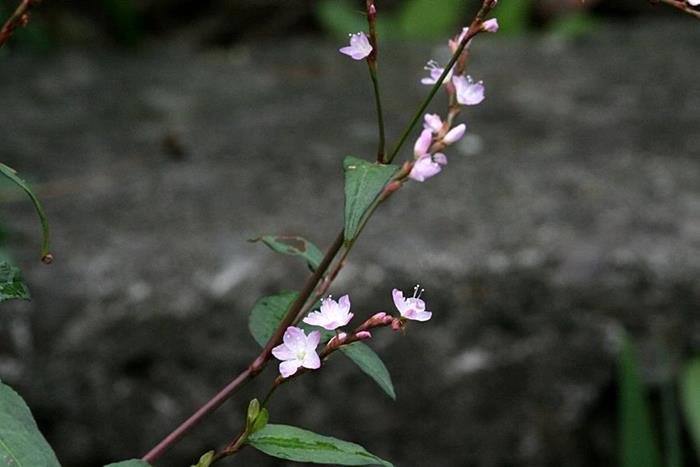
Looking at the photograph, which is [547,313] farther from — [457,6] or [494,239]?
[457,6]

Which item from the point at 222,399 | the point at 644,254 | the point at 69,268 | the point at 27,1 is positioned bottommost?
the point at 644,254

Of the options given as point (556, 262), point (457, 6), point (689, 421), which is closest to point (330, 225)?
point (556, 262)

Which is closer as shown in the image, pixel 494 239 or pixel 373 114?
pixel 494 239

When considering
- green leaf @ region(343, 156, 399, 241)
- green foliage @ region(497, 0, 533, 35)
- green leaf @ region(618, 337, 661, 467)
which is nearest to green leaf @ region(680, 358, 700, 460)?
green leaf @ region(618, 337, 661, 467)

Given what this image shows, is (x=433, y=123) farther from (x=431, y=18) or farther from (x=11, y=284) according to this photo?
(x=431, y=18)

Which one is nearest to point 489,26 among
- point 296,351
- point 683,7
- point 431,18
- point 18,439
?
point 683,7

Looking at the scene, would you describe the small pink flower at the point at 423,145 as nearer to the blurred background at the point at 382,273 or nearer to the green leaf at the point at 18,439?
the green leaf at the point at 18,439
